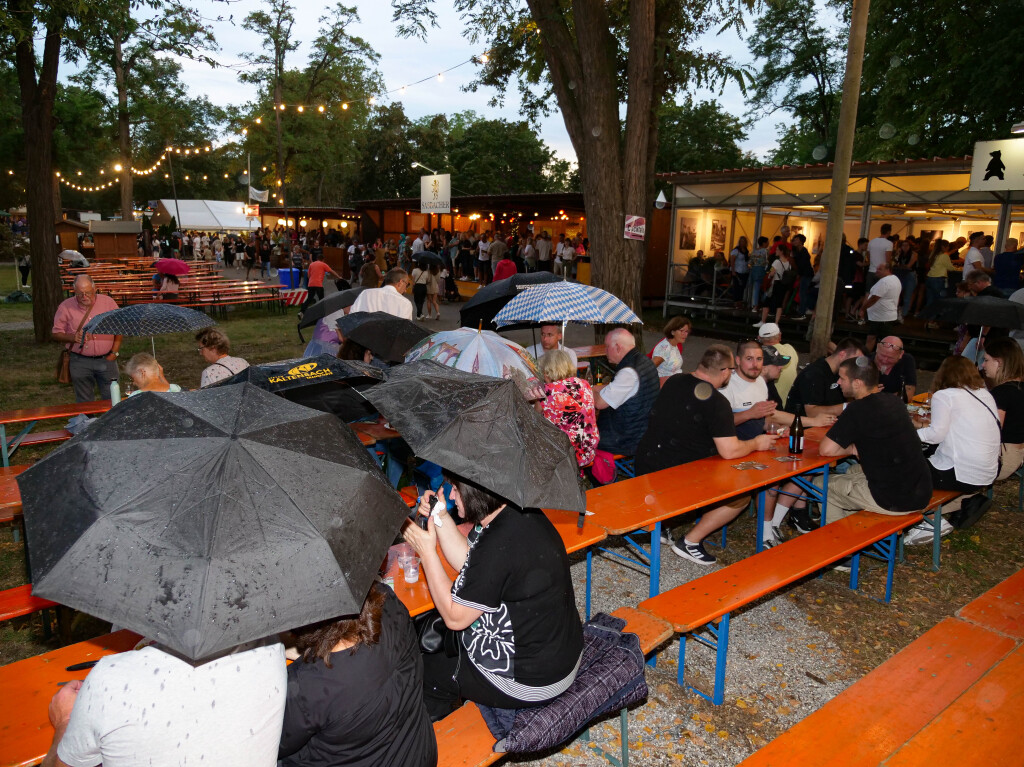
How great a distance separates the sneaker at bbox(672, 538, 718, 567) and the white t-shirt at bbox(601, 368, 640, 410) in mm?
1226

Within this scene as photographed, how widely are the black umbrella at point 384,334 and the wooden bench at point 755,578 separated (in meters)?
2.96

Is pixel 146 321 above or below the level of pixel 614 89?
below

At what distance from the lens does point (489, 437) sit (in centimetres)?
281

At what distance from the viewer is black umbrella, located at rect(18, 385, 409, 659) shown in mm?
1727

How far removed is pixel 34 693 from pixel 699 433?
13.4 ft

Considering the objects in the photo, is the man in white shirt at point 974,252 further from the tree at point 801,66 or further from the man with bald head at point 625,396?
the tree at point 801,66

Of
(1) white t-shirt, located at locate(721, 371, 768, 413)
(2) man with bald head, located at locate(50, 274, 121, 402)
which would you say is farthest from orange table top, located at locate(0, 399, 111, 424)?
(1) white t-shirt, located at locate(721, 371, 768, 413)

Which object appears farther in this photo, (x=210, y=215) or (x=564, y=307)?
(x=210, y=215)

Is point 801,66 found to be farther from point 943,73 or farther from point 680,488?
point 680,488

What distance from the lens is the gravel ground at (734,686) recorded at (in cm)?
337

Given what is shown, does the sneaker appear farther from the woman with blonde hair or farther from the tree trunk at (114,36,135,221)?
the tree trunk at (114,36,135,221)

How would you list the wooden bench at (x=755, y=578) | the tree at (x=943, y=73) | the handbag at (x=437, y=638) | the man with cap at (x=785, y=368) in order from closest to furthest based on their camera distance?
the handbag at (x=437, y=638) < the wooden bench at (x=755, y=578) < the man with cap at (x=785, y=368) < the tree at (x=943, y=73)

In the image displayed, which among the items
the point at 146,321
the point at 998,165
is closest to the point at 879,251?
the point at 998,165

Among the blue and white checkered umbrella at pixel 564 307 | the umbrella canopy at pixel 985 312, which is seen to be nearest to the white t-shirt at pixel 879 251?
the umbrella canopy at pixel 985 312
